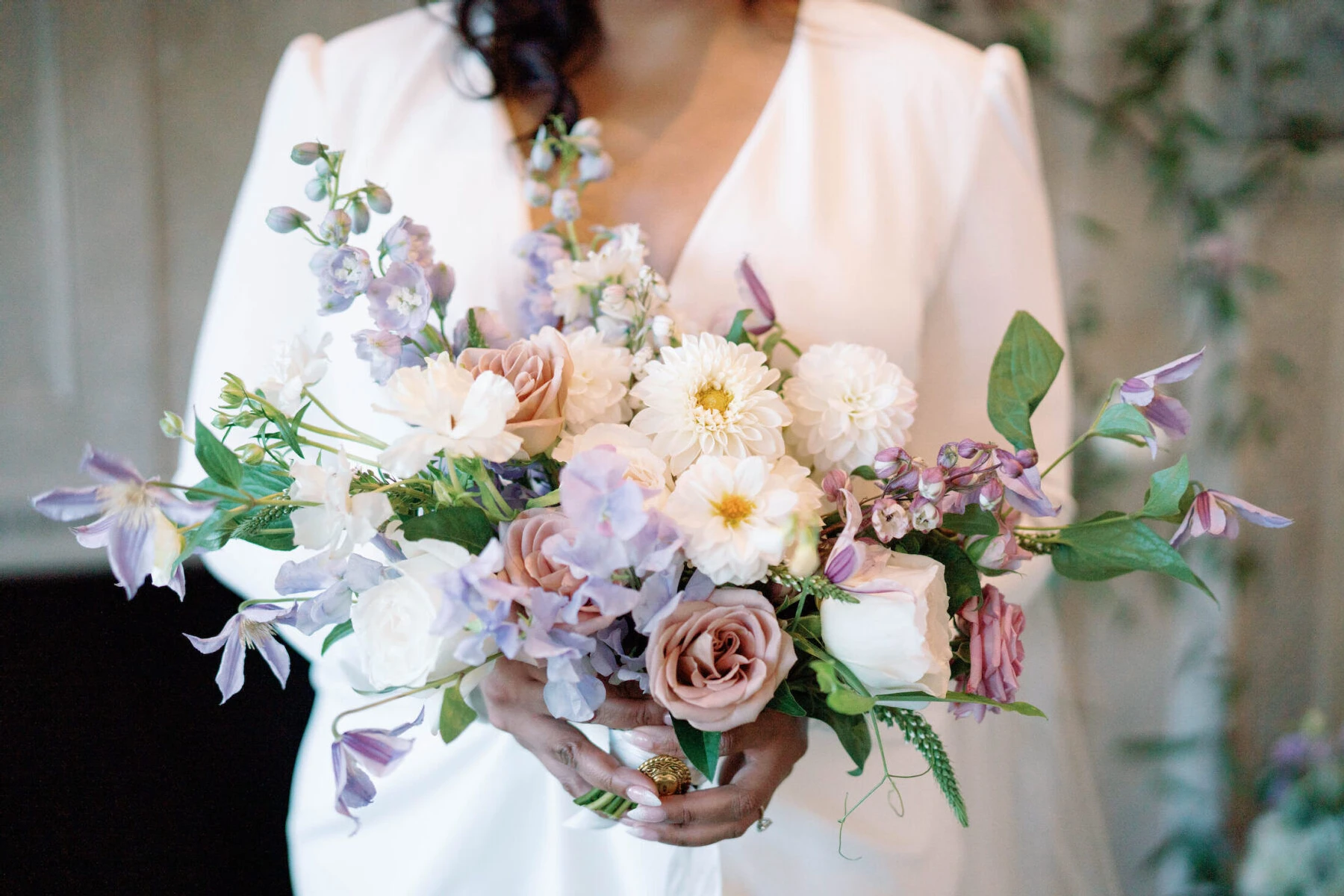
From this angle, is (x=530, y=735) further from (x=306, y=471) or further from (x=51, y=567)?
(x=51, y=567)

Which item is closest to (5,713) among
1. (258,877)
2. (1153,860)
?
(258,877)

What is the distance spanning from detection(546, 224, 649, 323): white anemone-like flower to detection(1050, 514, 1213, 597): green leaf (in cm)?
33

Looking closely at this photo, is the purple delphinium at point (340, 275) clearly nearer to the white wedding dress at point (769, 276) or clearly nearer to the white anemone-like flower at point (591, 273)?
the white anemone-like flower at point (591, 273)

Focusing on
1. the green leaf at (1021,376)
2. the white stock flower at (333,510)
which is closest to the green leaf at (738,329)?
the green leaf at (1021,376)

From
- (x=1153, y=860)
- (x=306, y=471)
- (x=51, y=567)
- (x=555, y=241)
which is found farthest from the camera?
(x=1153, y=860)

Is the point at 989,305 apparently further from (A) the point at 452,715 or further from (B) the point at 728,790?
(A) the point at 452,715

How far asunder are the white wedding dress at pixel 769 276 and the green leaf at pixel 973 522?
0.30m

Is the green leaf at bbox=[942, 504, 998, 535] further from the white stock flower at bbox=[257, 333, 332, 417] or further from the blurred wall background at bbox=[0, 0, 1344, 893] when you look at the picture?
the blurred wall background at bbox=[0, 0, 1344, 893]

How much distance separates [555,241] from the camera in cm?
75

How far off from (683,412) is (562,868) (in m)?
0.45

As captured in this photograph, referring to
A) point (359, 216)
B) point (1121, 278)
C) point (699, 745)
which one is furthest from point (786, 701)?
point (1121, 278)

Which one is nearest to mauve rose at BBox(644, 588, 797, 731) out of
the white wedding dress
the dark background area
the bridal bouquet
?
the bridal bouquet

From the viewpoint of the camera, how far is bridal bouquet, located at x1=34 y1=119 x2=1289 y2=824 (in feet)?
1.47

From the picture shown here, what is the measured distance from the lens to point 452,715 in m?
0.48
